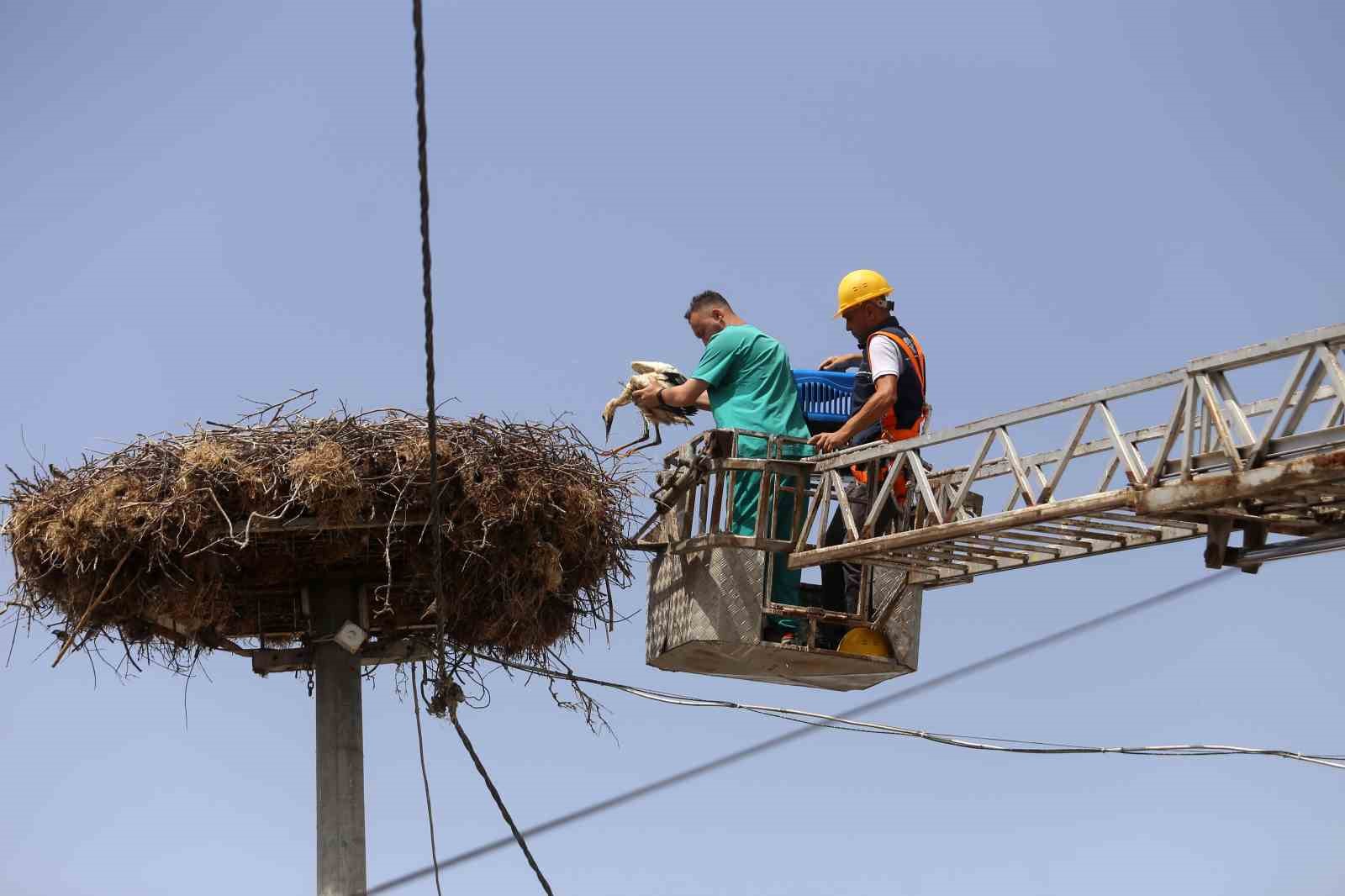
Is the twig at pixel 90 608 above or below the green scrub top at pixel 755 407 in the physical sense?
below

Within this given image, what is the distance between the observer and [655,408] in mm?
13750

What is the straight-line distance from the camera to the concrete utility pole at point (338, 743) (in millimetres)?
13789

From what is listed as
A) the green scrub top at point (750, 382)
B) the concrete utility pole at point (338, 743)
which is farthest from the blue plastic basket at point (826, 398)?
the concrete utility pole at point (338, 743)

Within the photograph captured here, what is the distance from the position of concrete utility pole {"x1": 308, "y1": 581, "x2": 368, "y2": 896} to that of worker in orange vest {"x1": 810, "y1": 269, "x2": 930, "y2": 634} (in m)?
3.05

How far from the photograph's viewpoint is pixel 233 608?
13.6 metres

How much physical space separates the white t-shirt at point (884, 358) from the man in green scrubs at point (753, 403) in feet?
2.19

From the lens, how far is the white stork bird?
1372 centimetres

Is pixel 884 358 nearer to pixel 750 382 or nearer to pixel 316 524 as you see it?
pixel 750 382

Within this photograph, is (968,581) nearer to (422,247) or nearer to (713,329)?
(713,329)

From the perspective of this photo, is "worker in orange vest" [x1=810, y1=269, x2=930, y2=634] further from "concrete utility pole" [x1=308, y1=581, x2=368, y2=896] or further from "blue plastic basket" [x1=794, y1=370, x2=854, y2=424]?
"concrete utility pole" [x1=308, y1=581, x2=368, y2=896]

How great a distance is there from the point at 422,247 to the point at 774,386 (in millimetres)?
3191

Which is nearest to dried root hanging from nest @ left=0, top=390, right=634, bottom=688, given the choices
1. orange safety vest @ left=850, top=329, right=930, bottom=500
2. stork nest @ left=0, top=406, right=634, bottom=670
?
stork nest @ left=0, top=406, right=634, bottom=670

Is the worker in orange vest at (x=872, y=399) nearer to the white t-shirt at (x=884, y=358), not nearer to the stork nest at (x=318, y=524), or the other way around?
the white t-shirt at (x=884, y=358)

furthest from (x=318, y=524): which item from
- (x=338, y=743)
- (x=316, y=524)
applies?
(x=338, y=743)
